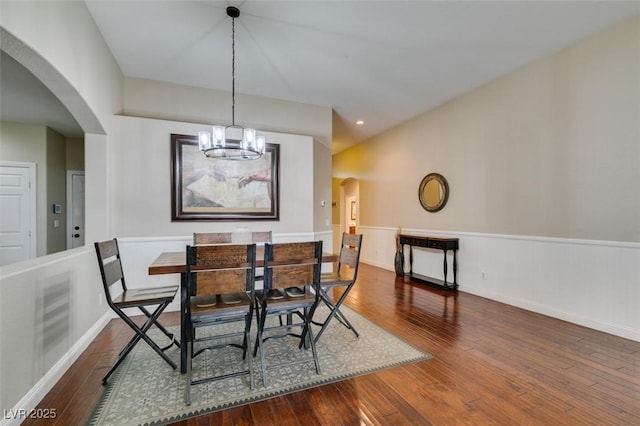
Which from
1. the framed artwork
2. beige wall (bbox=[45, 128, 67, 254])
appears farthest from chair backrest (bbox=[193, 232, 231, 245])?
beige wall (bbox=[45, 128, 67, 254])

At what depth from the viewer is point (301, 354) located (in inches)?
102

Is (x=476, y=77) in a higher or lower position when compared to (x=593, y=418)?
higher

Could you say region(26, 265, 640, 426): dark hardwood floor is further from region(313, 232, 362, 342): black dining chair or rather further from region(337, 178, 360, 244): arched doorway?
region(337, 178, 360, 244): arched doorway

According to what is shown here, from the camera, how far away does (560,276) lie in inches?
136

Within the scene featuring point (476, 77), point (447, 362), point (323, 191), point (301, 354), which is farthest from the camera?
point (323, 191)

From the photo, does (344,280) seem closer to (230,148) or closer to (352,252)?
(352,252)

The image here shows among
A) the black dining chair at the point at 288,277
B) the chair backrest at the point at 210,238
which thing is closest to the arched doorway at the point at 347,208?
the chair backrest at the point at 210,238

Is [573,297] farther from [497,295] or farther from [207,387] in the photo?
[207,387]

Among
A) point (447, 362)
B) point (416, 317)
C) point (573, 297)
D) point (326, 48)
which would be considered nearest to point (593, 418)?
point (447, 362)

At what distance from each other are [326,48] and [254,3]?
1.00m

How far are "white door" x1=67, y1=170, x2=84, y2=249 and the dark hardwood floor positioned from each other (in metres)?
3.68

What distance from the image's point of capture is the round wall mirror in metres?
5.05

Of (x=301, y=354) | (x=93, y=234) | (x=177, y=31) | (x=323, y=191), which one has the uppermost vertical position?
(x=177, y=31)

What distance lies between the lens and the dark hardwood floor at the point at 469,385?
70.5 inches
